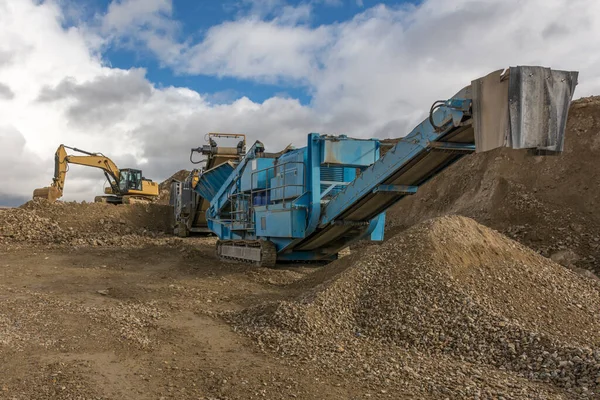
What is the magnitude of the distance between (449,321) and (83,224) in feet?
55.0

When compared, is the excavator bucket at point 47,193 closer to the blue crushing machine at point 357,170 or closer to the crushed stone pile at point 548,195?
the blue crushing machine at point 357,170

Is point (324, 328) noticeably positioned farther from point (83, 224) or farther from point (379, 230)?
point (83, 224)

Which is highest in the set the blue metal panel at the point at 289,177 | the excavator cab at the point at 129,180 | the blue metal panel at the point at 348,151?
the excavator cab at the point at 129,180

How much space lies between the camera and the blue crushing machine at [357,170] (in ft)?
19.0

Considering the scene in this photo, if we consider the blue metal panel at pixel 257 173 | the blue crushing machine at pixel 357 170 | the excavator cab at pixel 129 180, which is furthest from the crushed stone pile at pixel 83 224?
the blue metal panel at pixel 257 173

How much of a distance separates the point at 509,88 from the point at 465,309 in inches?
101

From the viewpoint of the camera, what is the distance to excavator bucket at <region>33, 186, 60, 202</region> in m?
20.3

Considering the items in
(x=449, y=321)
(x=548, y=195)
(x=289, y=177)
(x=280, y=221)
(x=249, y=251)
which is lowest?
(x=449, y=321)

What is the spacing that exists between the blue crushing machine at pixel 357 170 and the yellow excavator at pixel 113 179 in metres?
9.33

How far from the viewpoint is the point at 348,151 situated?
9.61 m

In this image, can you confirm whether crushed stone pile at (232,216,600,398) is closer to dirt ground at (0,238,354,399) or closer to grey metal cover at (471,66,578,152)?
dirt ground at (0,238,354,399)

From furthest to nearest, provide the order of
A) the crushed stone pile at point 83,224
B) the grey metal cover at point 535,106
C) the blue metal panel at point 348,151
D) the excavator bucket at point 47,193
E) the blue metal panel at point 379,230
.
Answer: the excavator bucket at point 47,193
the crushed stone pile at point 83,224
the blue metal panel at point 379,230
the blue metal panel at point 348,151
the grey metal cover at point 535,106

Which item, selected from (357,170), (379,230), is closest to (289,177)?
(357,170)

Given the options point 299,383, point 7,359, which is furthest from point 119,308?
point 299,383
